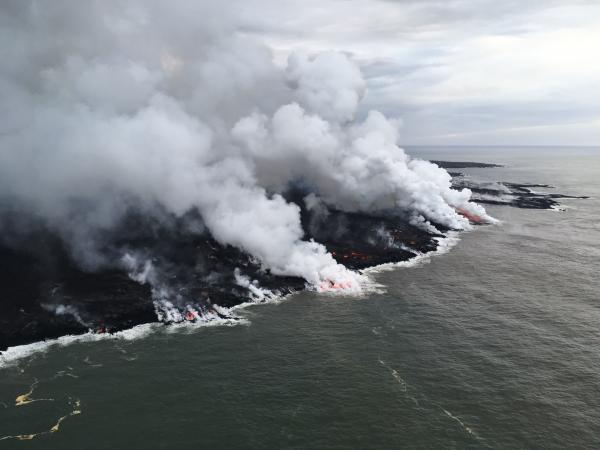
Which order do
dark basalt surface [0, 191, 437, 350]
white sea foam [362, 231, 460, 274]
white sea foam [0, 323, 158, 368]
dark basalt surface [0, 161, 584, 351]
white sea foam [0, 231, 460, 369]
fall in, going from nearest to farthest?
1. white sea foam [0, 323, 158, 368]
2. white sea foam [0, 231, 460, 369]
3. dark basalt surface [0, 191, 437, 350]
4. dark basalt surface [0, 161, 584, 351]
5. white sea foam [362, 231, 460, 274]

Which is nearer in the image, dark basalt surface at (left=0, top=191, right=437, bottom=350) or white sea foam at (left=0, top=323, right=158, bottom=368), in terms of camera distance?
white sea foam at (left=0, top=323, right=158, bottom=368)

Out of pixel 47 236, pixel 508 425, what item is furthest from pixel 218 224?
pixel 508 425

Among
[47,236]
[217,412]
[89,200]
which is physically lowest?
[217,412]

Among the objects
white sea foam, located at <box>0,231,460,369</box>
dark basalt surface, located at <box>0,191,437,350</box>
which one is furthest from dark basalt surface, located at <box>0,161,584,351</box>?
white sea foam, located at <box>0,231,460,369</box>

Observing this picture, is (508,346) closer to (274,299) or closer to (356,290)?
(356,290)

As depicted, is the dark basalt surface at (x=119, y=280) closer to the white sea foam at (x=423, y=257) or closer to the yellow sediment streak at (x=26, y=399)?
the white sea foam at (x=423, y=257)

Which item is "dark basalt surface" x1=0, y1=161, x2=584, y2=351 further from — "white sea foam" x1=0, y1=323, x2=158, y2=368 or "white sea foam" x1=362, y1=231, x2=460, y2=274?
"white sea foam" x1=362, y1=231, x2=460, y2=274

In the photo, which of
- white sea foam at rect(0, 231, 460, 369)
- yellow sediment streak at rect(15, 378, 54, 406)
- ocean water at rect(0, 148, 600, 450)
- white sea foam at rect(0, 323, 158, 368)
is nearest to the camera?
ocean water at rect(0, 148, 600, 450)

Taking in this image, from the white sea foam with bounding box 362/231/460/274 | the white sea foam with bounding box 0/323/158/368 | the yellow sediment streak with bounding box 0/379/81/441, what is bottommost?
the yellow sediment streak with bounding box 0/379/81/441

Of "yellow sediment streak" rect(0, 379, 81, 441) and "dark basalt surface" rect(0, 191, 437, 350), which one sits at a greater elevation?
"dark basalt surface" rect(0, 191, 437, 350)
